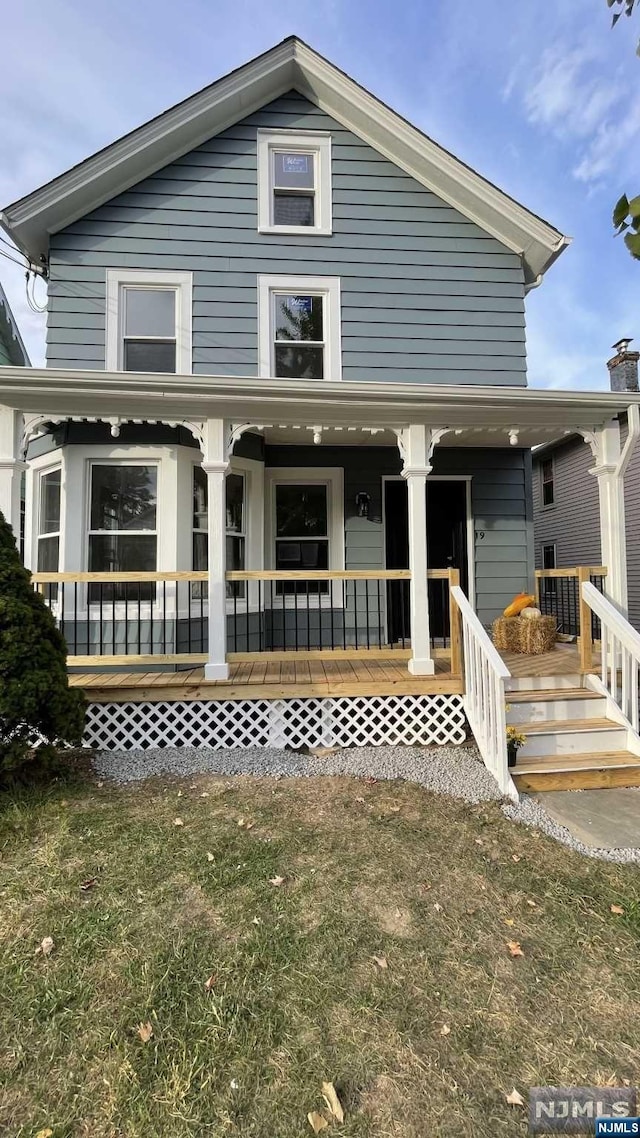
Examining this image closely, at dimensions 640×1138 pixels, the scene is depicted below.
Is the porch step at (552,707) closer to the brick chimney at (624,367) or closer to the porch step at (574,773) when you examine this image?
the porch step at (574,773)

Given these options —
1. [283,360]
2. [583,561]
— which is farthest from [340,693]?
[583,561]

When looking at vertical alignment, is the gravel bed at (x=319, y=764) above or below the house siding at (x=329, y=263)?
below


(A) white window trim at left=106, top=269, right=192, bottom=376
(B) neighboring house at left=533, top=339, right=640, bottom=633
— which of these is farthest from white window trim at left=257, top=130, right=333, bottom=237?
(B) neighboring house at left=533, top=339, right=640, bottom=633

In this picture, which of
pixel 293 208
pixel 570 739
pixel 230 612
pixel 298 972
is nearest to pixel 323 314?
pixel 293 208

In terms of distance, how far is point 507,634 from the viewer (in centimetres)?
624

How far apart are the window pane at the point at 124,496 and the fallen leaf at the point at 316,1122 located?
5.11 meters

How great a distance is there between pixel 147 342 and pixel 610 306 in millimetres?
12372

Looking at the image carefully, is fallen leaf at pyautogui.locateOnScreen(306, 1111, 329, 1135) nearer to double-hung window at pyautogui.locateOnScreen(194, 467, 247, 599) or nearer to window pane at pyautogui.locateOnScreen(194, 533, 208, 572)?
double-hung window at pyautogui.locateOnScreen(194, 467, 247, 599)

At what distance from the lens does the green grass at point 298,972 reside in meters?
1.75

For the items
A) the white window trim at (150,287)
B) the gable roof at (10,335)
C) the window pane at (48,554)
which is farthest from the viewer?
the gable roof at (10,335)

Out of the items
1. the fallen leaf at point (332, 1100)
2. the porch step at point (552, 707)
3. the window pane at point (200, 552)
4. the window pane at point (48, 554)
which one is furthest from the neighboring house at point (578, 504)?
the fallen leaf at point (332, 1100)

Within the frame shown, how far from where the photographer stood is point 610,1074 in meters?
1.82

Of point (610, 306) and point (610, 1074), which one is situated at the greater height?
point (610, 306)

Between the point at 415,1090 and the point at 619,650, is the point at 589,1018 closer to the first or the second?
the point at 415,1090
